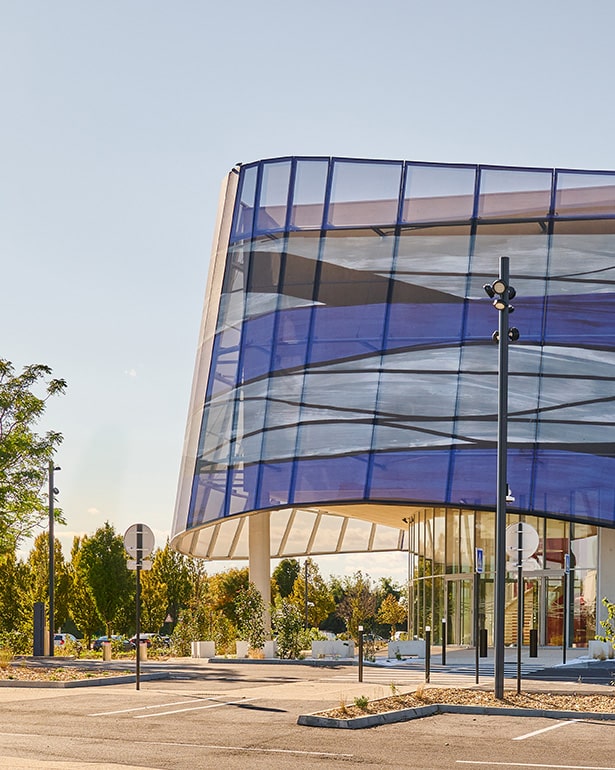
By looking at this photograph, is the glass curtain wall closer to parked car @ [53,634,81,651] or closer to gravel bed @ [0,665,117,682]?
parked car @ [53,634,81,651]

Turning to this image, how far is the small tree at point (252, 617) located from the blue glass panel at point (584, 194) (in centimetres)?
1630

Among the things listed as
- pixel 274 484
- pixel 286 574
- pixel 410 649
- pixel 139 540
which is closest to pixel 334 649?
pixel 410 649

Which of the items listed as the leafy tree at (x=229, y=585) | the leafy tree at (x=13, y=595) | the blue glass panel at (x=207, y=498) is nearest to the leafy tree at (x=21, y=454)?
the blue glass panel at (x=207, y=498)

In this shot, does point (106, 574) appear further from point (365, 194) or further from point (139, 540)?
point (139, 540)

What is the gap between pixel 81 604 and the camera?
70250mm

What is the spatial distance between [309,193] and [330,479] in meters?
10.4

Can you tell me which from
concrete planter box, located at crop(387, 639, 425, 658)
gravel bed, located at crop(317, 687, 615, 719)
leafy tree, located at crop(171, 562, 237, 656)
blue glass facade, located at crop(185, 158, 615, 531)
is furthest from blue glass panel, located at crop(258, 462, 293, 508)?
gravel bed, located at crop(317, 687, 615, 719)

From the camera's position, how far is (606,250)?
129 feet

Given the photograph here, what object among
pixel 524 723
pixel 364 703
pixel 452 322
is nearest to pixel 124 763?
pixel 364 703

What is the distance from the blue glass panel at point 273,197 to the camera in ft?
138

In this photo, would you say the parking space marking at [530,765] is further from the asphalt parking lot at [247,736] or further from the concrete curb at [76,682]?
the concrete curb at [76,682]

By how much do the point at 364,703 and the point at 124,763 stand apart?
17.4ft

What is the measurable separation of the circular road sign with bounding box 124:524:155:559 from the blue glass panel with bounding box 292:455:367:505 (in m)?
15.2

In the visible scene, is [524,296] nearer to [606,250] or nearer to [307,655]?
[606,250]
